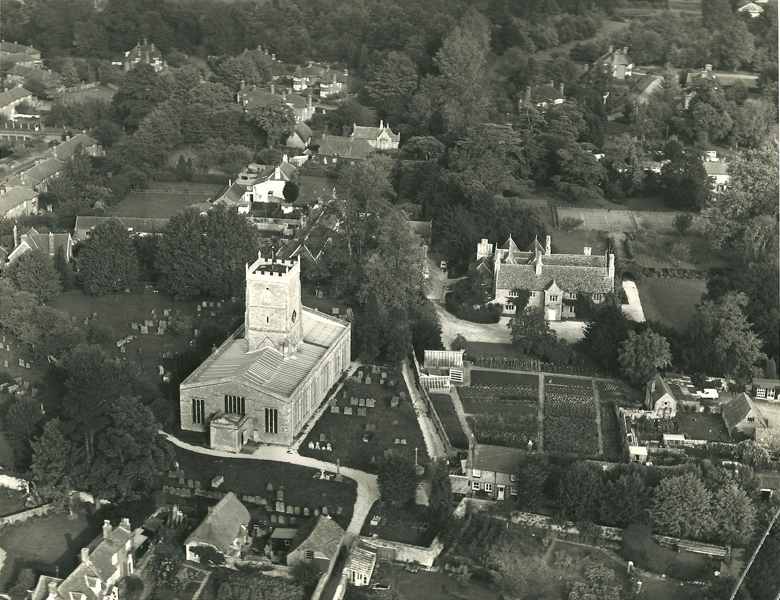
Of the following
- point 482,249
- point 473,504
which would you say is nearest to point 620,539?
point 473,504

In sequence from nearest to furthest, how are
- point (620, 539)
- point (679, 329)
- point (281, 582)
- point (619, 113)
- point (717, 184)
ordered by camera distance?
point (281, 582)
point (620, 539)
point (679, 329)
point (717, 184)
point (619, 113)

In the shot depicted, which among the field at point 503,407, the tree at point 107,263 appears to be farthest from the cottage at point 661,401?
the tree at point 107,263

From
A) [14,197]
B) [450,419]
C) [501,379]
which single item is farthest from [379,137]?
[450,419]

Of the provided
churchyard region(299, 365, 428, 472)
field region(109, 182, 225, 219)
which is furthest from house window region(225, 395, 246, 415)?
field region(109, 182, 225, 219)

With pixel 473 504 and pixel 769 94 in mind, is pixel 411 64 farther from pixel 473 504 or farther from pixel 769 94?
pixel 473 504

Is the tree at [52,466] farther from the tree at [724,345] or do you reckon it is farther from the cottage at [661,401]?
the tree at [724,345]

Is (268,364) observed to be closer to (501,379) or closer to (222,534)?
(222,534)
